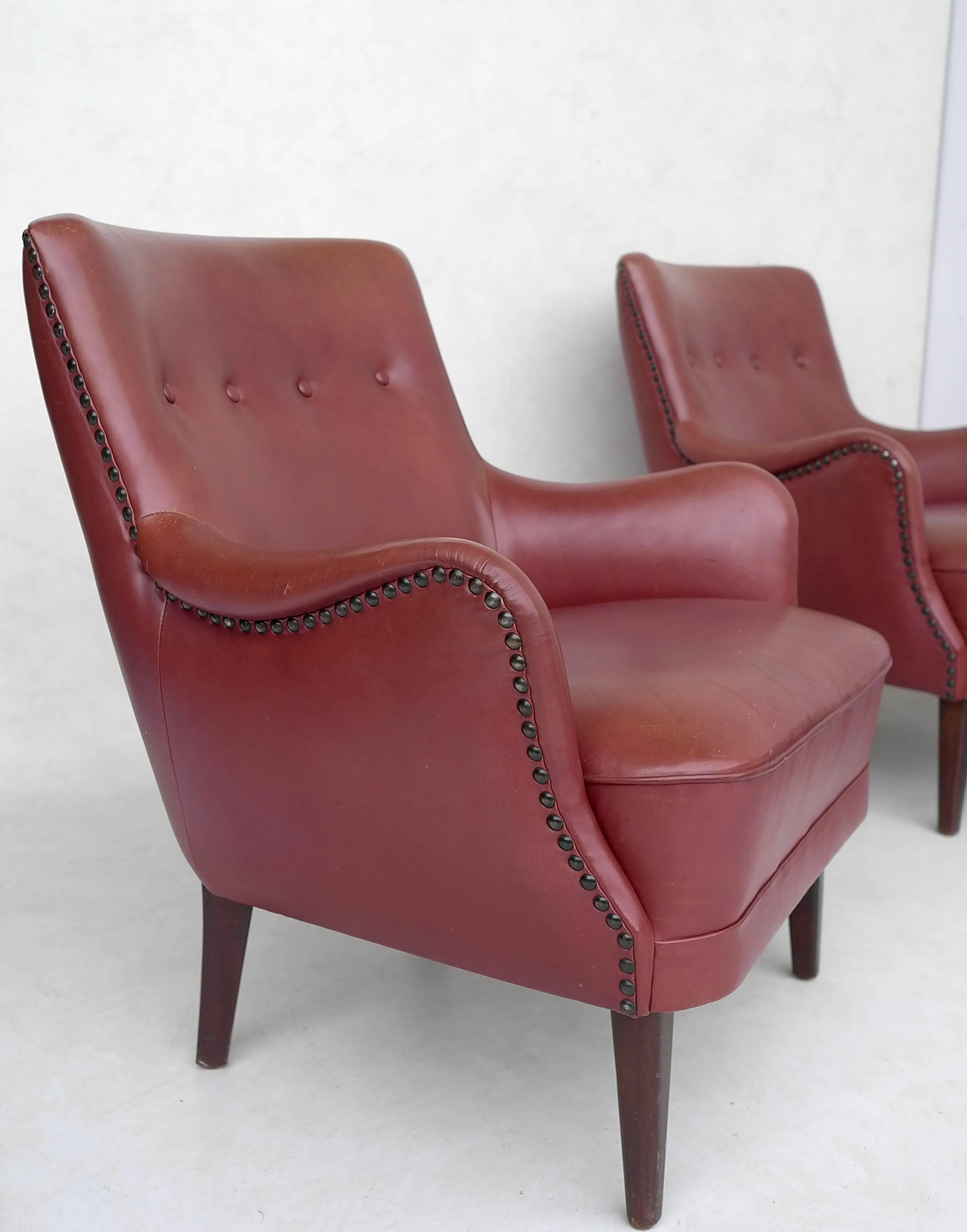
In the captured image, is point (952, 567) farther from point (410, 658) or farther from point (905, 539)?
point (410, 658)

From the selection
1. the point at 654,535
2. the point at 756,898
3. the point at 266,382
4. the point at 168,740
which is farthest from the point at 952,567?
the point at 168,740

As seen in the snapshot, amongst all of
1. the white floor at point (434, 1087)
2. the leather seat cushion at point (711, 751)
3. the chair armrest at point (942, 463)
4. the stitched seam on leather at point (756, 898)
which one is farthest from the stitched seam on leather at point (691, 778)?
the chair armrest at point (942, 463)

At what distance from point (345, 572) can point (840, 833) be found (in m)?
0.67

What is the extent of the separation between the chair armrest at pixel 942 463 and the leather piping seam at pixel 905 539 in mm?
610

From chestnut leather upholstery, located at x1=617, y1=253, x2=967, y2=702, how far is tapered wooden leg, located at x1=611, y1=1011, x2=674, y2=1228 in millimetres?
994

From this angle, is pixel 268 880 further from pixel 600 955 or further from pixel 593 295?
pixel 593 295

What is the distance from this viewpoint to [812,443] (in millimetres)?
1891

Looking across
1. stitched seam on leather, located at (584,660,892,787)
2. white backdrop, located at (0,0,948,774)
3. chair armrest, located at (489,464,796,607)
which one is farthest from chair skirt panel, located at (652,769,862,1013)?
white backdrop, located at (0,0,948,774)

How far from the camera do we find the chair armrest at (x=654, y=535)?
147 cm

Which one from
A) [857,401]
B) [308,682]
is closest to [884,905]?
[308,682]

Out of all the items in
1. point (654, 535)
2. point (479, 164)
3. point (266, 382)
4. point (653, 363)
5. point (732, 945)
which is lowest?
point (732, 945)

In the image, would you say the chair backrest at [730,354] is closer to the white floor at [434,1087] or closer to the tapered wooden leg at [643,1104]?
the white floor at [434,1087]

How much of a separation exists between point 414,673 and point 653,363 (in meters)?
1.35

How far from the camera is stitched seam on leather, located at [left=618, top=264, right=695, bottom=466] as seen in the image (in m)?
2.13
